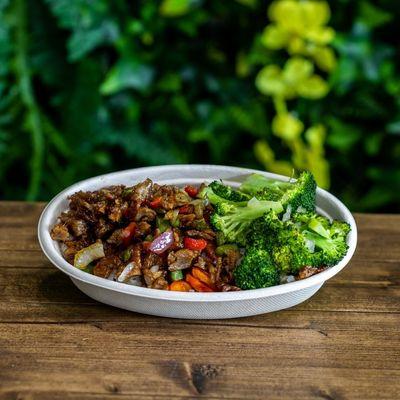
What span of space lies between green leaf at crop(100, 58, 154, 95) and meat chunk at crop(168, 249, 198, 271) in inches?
63.0

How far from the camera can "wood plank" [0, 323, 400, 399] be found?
1336 millimetres

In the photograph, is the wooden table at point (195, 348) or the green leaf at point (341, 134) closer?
→ the wooden table at point (195, 348)

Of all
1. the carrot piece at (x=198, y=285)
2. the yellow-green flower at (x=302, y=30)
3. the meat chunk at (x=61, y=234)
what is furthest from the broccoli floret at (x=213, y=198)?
the yellow-green flower at (x=302, y=30)

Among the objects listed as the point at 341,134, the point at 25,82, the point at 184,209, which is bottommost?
the point at 341,134

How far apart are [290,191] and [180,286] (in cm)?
36

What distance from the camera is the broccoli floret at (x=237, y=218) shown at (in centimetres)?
160

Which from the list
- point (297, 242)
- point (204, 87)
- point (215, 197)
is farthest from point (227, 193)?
point (204, 87)

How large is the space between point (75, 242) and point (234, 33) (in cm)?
184

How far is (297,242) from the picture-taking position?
59.7 inches

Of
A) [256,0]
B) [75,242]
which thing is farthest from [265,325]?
[256,0]

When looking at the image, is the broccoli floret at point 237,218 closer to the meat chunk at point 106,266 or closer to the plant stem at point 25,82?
the meat chunk at point 106,266

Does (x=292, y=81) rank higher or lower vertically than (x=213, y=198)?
lower

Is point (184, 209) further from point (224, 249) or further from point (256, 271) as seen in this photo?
point (256, 271)

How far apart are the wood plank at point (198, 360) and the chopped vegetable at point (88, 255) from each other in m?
0.14
